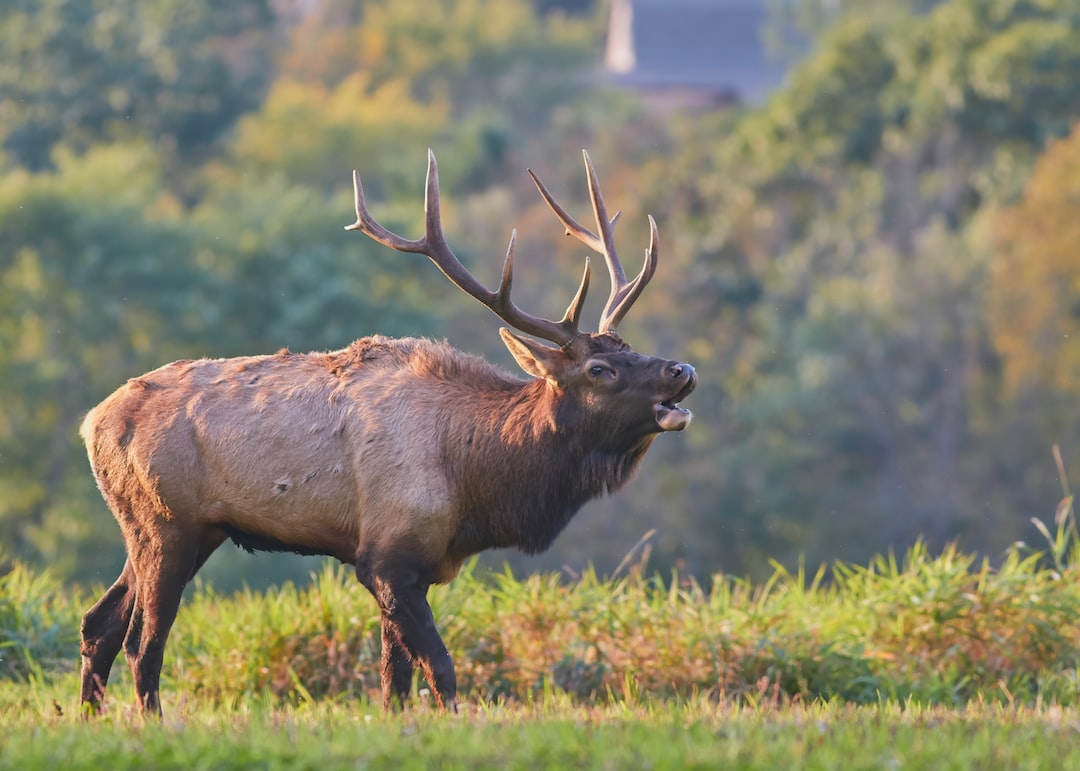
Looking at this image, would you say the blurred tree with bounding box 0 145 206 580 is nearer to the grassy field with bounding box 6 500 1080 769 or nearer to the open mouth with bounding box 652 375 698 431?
the grassy field with bounding box 6 500 1080 769

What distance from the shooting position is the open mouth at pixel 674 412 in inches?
369

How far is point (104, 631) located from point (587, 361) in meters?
2.70

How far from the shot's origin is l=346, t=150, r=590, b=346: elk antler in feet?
32.1

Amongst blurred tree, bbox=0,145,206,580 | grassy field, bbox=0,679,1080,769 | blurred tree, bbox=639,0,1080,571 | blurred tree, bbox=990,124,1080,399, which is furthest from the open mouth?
blurred tree, bbox=990,124,1080,399

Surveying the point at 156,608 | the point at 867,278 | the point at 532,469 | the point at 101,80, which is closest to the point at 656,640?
the point at 532,469

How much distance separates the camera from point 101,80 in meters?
57.8

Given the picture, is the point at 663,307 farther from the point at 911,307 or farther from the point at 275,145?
the point at 275,145

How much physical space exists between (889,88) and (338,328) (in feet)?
58.0

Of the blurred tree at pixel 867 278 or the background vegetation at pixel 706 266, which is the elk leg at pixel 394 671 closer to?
the background vegetation at pixel 706 266

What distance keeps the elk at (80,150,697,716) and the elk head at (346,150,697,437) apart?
0.03ft

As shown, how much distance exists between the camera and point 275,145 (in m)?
62.9

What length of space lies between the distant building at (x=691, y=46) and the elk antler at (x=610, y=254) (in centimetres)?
8007

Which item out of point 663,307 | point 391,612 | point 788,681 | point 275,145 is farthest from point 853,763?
point 275,145

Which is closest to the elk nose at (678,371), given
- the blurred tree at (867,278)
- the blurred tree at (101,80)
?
the blurred tree at (867,278)
